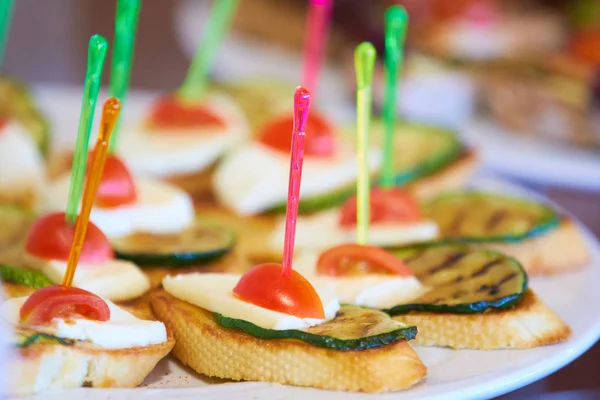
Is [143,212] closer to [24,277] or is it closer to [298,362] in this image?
[24,277]

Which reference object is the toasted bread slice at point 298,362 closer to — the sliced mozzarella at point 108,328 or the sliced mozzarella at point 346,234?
the sliced mozzarella at point 108,328

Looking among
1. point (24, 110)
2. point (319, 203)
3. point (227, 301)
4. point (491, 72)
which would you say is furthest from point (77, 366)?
point (491, 72)

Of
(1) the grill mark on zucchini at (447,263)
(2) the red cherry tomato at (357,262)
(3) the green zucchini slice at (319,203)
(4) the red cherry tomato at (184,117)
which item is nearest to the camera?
(2) the red cherry tomato at (357,262)

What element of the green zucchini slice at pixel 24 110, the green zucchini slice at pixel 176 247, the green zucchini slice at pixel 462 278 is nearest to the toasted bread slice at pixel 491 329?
the green zucchini slice at pixel 462 278

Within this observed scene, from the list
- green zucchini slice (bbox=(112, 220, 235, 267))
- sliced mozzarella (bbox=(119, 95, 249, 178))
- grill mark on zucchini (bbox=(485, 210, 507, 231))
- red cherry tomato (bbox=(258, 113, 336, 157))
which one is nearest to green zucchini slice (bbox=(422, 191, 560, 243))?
grill mark on zucchini (bbox=(485, 210, 507, 231))

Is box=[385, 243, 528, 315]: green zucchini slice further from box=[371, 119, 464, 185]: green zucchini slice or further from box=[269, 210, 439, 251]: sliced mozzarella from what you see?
box=[371, 119, 464, 185]: green zucchini slice

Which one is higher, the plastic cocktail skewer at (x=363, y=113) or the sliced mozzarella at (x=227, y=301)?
the plastic cocktail skewer at (x=363, y=113)
